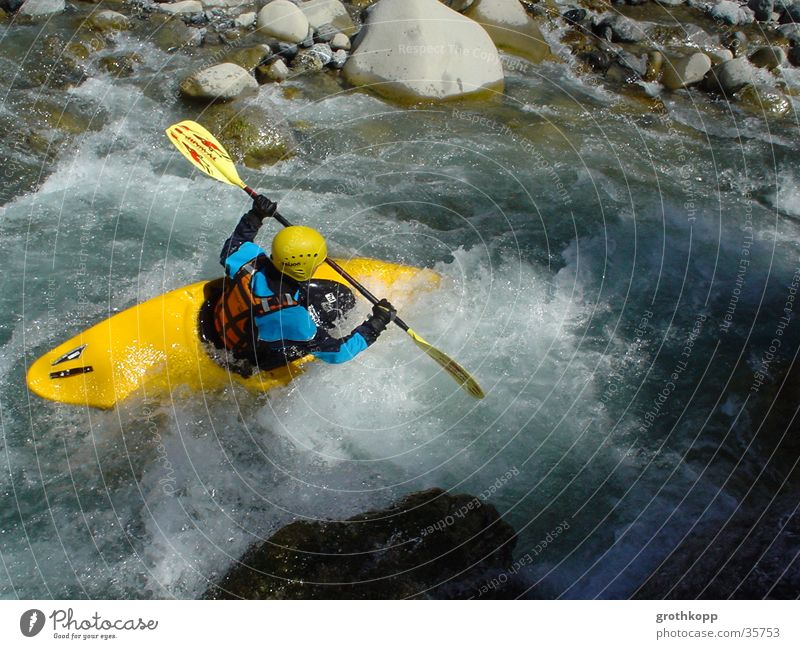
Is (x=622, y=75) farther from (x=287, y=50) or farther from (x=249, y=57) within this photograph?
(x=249, y=57)

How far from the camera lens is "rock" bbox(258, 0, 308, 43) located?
8.76 meters

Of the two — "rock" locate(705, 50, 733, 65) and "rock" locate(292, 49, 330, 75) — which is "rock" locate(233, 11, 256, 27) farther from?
"rock" locate(705, 50, 733, 65)

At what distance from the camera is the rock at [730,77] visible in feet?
29.6

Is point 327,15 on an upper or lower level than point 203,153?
upper

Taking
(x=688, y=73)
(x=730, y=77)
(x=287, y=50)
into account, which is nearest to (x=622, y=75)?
(x=688, y=73)

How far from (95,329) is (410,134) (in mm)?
4223

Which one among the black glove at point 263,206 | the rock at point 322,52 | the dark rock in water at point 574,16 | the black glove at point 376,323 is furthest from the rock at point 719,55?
the black glove at point 263,206

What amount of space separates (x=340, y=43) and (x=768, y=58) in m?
5.72

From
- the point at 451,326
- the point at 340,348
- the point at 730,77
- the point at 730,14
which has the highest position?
the point at 730,14

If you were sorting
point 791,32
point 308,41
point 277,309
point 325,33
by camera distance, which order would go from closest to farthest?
1. point 277,309
2. point 308,41
3. point 325,33
4. point 791,32

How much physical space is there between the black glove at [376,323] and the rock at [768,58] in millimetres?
7410

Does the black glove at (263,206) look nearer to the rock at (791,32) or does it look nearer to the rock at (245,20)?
the rock at (245,20)

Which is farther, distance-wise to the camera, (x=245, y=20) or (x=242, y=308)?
(x=245, y=20)

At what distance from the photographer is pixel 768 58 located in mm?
9594
